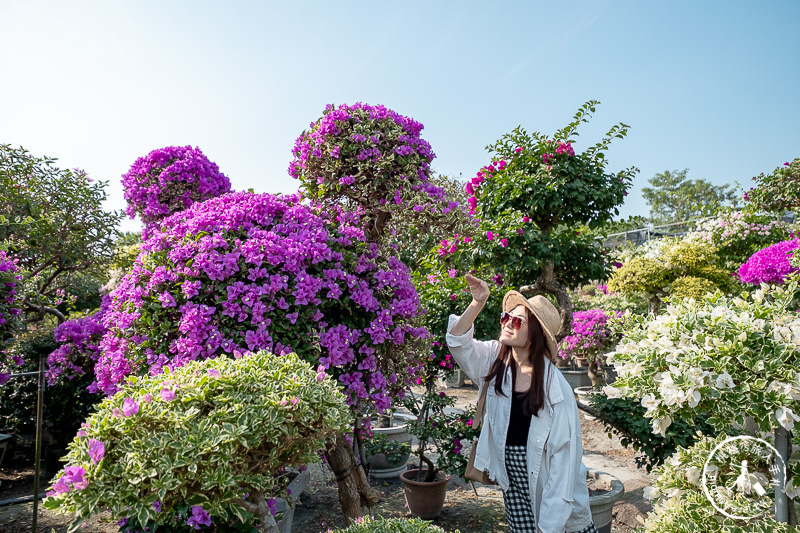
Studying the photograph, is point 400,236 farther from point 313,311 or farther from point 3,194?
point 3,194

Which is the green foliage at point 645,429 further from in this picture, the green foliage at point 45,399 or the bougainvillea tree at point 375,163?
the green foliage at point 45,399

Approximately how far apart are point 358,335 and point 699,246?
30.1 feet

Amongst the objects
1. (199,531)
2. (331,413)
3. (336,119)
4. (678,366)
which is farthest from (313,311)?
(678,366)

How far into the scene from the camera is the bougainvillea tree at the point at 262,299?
92.2 inches

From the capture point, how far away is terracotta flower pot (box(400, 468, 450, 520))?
13.9 feet

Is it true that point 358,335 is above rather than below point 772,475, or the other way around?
above

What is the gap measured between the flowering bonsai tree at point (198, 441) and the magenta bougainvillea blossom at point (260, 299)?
1.87 feet

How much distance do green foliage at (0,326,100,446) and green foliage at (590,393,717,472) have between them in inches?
200

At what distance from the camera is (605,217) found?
4.71m

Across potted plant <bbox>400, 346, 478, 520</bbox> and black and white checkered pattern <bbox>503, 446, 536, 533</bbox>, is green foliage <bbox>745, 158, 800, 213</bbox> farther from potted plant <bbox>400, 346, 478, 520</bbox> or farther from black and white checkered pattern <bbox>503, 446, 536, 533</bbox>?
black and white checkered pattern <bbox>503, 446, 536, 533</bbox>

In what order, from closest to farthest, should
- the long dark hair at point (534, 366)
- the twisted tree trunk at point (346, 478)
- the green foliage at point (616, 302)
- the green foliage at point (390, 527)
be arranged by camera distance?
1. the green foliage at point (390, 527)
2. the long dark hair at point (534, 366)
3. the twisted tree trunk at point (346, 478)
4. the green foliage at point (616, 302)

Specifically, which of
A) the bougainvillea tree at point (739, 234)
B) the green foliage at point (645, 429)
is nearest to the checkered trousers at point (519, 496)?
the green foliage at point (645, 429)

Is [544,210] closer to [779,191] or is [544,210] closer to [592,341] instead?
[592,341]

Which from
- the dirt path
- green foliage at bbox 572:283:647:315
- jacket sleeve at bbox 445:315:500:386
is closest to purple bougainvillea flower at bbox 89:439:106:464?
jacket sleeve at bbox 445:315:500:386
